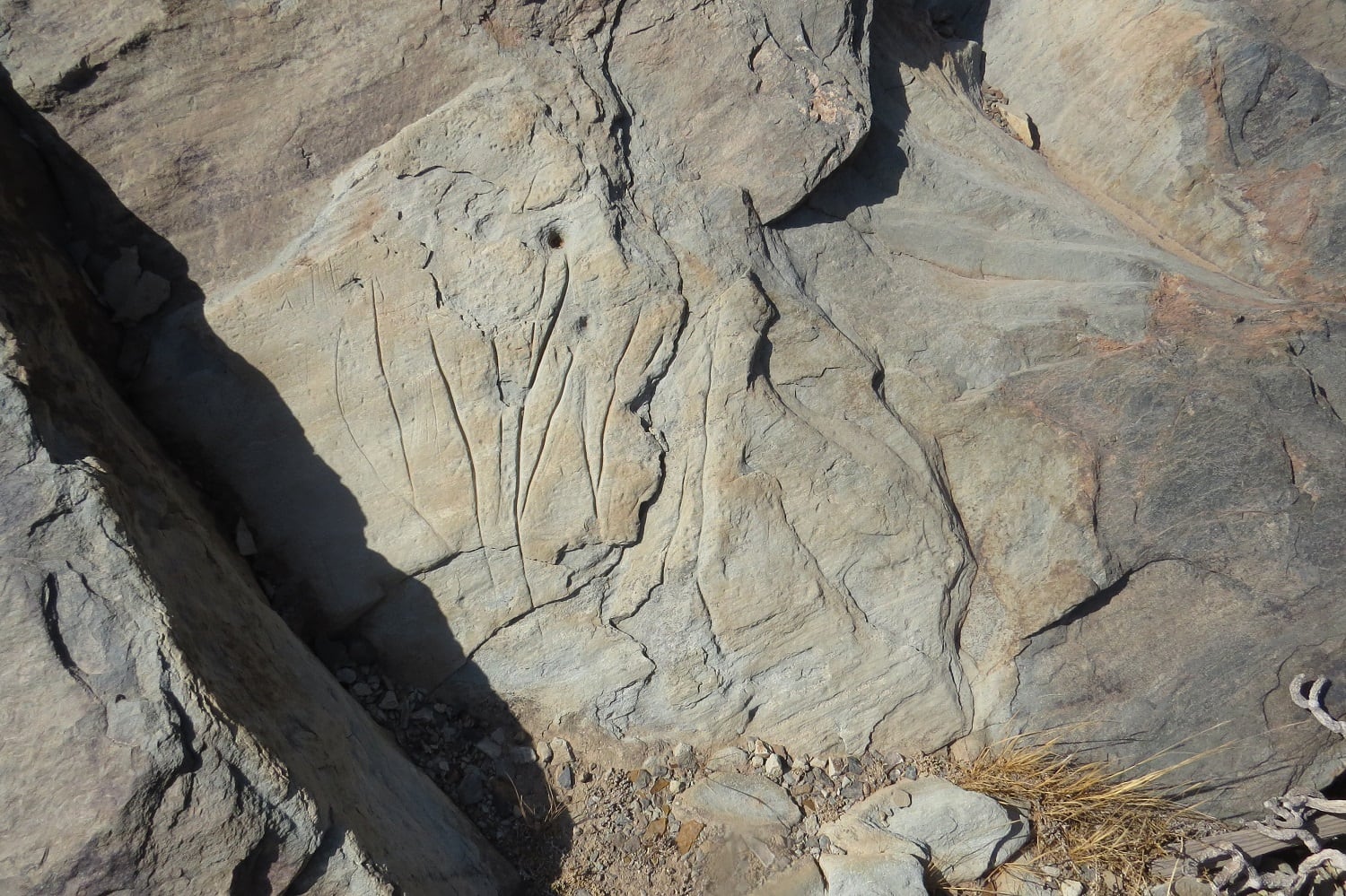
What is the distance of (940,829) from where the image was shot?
2697mm

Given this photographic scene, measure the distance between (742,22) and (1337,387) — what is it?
7.09ft

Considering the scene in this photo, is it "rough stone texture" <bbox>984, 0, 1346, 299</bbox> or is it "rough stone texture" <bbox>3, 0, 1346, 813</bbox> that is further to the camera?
"rough stone texture" <bbox>984, 0, 1346, 299</bbox>

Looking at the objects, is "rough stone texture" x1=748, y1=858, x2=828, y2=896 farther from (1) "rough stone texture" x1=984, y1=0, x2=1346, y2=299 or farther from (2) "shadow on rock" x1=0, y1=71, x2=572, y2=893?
(1) "rough stone texture" x1=984, y1=0, x2=1346, y2=299

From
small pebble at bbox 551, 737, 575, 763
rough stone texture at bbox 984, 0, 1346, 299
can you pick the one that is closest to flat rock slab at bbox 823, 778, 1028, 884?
small pebble at bbox 551, 737, 575, 763

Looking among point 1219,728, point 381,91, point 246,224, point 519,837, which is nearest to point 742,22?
point 381,91

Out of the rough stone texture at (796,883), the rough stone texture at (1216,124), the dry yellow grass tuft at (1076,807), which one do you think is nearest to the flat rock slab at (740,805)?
the rough stone texture at (796,883)

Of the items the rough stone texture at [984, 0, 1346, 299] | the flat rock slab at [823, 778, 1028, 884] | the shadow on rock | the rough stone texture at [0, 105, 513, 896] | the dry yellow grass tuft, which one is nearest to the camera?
the rough stone texture at [0, 105, 513, 896]

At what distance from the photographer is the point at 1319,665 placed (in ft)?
9.70

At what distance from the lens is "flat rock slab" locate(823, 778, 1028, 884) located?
2678 millimetres

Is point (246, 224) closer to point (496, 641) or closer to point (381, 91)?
point (381, 91)

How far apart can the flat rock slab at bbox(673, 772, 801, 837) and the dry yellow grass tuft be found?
1.92 feet

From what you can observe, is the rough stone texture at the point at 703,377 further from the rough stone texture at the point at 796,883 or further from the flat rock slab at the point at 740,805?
the rough stone texture at the point at 796,883

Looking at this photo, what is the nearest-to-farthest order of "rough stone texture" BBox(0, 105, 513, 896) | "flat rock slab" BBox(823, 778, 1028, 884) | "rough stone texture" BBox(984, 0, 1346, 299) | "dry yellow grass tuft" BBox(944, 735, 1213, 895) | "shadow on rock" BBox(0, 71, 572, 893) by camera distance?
"rough stone texture" BBox(0, 105, 513, 896) → "shadow on rock" BBox(0, 71, 572, 893) → "flat rock slab" BBox(823, 778, 1028, 884) → "dry yellow grass tuft" BBox(944, 735, 1213, 895) → "rough stone texture" BBox(984, 0, 1346, 299)

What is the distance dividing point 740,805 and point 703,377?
1294 mm
